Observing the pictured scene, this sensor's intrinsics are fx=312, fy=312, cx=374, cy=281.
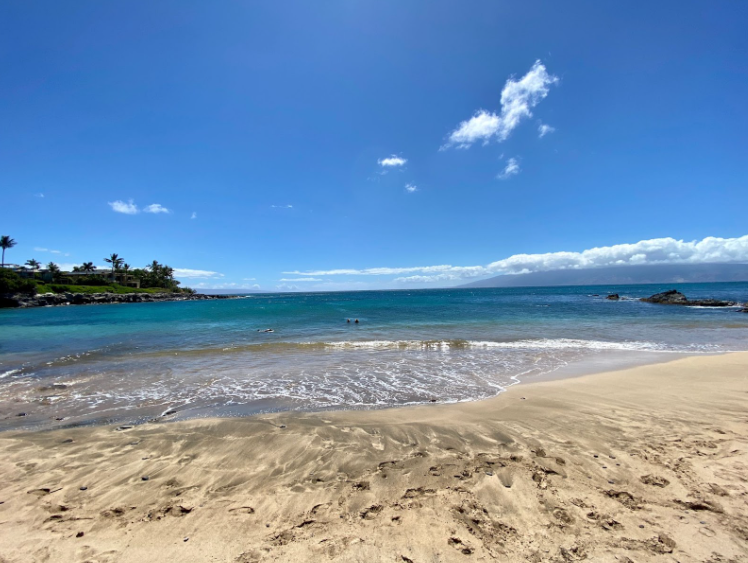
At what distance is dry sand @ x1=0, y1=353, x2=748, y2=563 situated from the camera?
3.65 metres

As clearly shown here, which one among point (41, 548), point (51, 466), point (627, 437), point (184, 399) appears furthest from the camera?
point (184, 399)

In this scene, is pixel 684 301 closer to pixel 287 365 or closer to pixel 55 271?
pixel 287 365

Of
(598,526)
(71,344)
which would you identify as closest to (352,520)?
(598,526)

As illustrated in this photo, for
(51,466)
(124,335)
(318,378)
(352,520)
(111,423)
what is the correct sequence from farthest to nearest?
(124,335) < (318,378) < (111,423) < (51,466) < (352,520)

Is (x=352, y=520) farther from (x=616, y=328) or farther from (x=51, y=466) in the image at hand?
(x=616, y=328)

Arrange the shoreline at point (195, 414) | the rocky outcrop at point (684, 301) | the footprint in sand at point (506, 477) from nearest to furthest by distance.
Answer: the footprint in sand at point (506, 477)
the shoreline at point (195, 414)
the rocky outcrop at point (684, 301)

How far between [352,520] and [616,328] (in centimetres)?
2926

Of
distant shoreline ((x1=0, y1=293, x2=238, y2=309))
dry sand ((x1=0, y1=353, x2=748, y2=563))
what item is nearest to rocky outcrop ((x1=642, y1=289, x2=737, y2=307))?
dry sand ((x1=0, y1=353, x2=748, y2=563))

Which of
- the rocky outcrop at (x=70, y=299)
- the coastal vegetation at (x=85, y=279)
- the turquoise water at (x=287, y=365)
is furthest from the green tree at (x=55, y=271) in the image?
the turquoise water at (x=287, y=365)

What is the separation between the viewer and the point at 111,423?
8055 millimetres

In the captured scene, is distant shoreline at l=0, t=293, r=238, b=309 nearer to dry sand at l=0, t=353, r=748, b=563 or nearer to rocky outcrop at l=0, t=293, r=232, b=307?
rocky outcrop at l=0, t=293, r=232, b=307

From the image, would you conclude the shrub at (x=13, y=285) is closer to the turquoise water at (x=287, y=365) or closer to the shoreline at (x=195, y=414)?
the turquoise water at (x=287, y=365)

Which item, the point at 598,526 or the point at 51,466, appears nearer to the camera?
the point at 598,526

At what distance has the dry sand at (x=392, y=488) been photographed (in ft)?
12.0
